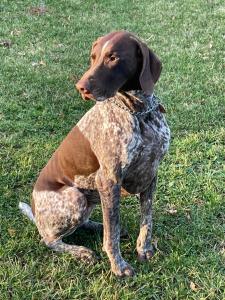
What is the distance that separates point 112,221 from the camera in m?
3.81

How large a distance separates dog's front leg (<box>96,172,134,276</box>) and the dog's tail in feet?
2.87

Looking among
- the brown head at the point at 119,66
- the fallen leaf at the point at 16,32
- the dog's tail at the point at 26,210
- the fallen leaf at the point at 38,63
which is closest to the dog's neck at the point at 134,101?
the brown head at the point at 119,66

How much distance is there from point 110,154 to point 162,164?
190cm

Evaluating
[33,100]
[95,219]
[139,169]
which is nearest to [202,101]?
[33,100]

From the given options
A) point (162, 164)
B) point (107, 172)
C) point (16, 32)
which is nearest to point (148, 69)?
point (107, 172)

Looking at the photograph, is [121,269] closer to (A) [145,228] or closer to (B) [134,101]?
(A) [145,228]

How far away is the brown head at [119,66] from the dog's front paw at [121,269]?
4.59 feet

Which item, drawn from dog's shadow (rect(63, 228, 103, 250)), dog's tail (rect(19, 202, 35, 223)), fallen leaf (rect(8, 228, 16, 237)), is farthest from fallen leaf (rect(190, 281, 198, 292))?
fallen leaf (rect(8, 228, 16, 237))

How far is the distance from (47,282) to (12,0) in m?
9.17

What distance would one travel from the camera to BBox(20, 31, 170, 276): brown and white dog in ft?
10.9

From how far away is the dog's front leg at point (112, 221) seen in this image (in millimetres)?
3707

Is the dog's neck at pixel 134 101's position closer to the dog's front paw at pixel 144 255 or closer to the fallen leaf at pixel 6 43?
the dog's front paw at pixel 144 255

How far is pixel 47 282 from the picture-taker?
3.98 m

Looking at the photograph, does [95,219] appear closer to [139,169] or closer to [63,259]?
[63,259]
